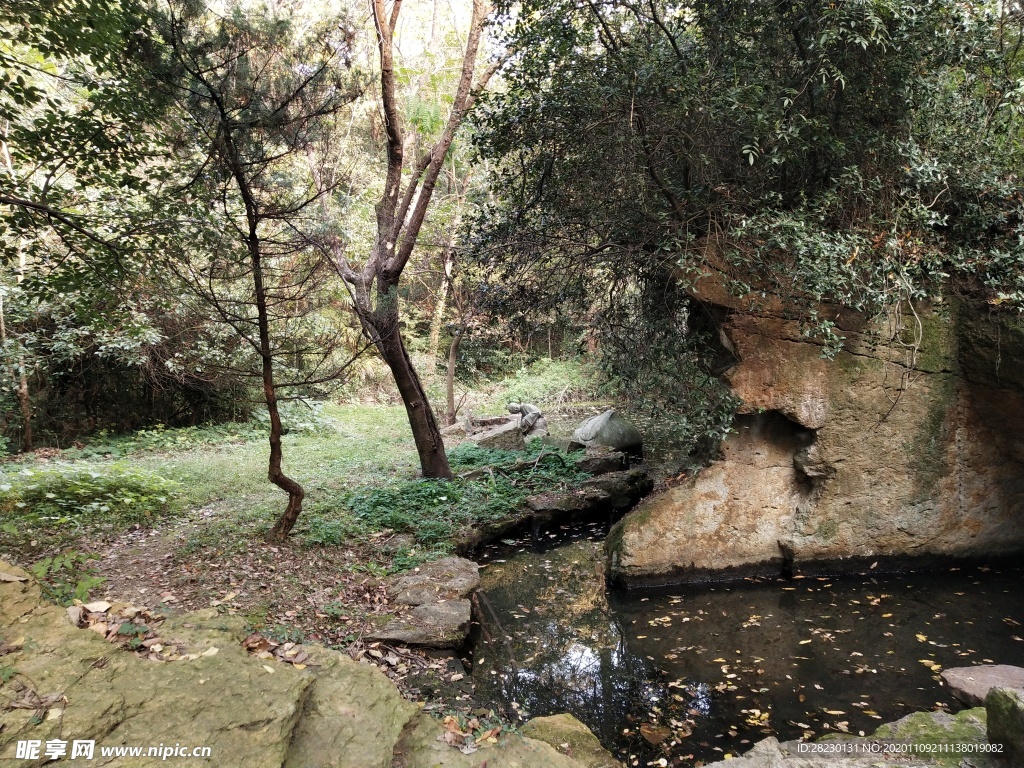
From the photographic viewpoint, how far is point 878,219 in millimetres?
5914

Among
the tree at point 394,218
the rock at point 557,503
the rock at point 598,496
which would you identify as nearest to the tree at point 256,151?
the tree at point 394,218

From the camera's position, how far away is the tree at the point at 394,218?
7074mm

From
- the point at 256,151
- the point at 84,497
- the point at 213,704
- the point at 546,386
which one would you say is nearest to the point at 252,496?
the point at 84,497

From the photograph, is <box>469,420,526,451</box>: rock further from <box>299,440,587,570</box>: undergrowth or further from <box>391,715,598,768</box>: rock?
<box>391,715,598,768</box>: rock

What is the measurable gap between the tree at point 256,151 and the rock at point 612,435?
→ 6278mm

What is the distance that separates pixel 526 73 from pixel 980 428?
22.5 feet

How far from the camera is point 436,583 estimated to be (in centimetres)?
563

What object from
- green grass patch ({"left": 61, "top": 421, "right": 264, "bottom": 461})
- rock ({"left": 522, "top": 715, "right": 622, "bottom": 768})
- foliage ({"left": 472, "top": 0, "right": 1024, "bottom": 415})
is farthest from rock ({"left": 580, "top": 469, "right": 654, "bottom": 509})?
green grass patch ({"left": 61, "top": 421, "right": 264, "bottom": 461})

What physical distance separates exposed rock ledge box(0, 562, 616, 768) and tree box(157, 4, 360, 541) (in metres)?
2.92

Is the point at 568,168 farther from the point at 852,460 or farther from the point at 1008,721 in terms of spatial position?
the point at 1008,721

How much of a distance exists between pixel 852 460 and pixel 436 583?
5077 mm

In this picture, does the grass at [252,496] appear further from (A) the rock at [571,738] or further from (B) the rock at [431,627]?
(A) the rock at [571,738]

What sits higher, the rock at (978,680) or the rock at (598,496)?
the rock at (598,496)

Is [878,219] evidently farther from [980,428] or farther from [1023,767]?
[1023,767]
